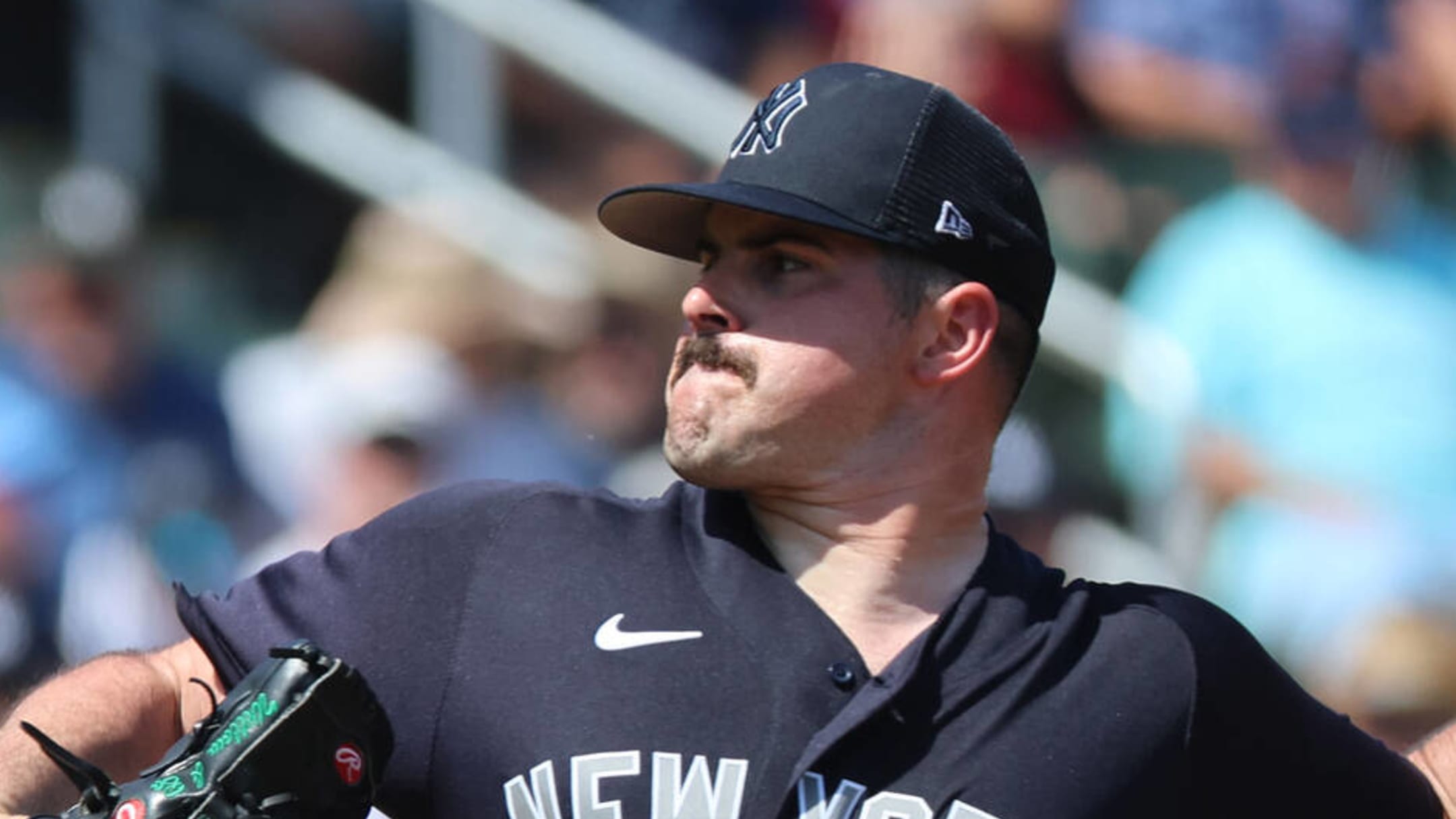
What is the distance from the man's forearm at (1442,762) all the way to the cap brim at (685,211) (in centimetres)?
99

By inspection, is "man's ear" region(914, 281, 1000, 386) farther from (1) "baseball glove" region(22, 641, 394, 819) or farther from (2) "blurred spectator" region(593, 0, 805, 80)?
(2) "blurred spectator" region(593, 0, 805, 80)

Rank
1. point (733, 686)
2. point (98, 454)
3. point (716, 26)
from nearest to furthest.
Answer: point (733, 686) → point (98, 454) → point (716, 26)

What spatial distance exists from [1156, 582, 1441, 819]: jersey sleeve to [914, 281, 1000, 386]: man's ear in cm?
40

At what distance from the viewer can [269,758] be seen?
219 centimetres

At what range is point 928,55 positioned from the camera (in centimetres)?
568

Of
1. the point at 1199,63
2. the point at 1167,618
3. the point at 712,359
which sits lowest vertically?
the point at 1167,618

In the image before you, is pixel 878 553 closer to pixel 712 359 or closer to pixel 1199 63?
pixel 712 359

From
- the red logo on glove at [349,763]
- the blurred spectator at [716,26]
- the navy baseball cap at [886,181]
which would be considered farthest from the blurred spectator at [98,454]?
the red logo on glove at [349,763]

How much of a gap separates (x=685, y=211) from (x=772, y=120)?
173 millimetres

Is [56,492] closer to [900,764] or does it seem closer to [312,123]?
[312,123]

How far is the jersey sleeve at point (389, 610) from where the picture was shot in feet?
8.04

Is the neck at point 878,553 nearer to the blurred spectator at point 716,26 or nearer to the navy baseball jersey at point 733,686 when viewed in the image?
the navy baseball jersey at point 733,686

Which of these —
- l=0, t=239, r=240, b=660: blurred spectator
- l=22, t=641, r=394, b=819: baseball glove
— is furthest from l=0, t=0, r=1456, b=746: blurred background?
l=22, t=641, r=394, b=819: baseball glove

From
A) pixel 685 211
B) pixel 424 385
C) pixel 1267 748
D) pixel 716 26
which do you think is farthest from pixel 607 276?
pixel 1267 748
